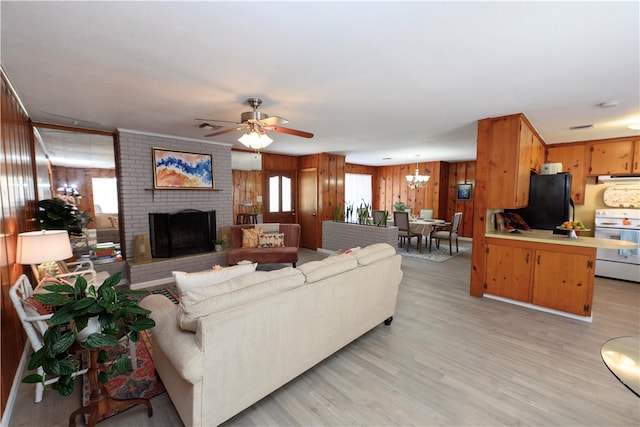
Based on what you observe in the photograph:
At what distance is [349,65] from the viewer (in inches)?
83.4

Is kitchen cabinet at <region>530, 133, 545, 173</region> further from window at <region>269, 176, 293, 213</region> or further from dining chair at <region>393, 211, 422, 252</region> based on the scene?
window at <region>269, 176, 293, 213</region>

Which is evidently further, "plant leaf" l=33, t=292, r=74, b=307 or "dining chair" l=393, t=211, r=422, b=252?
"dining chair" l=393, t=211, r=422, b=252

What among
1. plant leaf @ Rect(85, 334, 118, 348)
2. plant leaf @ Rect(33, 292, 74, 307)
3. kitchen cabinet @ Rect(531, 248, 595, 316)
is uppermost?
plant leaf @ Rect(33, 292, 74, 307)

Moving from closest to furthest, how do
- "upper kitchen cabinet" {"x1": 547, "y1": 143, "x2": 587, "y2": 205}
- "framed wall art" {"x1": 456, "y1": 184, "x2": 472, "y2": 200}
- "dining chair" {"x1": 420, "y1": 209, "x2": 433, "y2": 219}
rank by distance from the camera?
"upper kitchen cabinet" {"x1": 547, "y1": 143, "x2": 587, "y2": 205}, "dining chair" {"x1": 420, "y1": 209, "x2": 433, "y2": 219}, "framed wall art" {"x1": 456, "y1": 184, "x2": 472, "y2": 200}

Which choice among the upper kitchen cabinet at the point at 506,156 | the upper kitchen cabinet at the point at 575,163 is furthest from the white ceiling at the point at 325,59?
the upper kitchen cabinet at the point at 575,163

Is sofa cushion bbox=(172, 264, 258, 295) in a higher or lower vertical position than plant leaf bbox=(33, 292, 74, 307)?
lower

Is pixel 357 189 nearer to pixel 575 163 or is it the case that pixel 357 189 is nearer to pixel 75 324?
pixel 575 163

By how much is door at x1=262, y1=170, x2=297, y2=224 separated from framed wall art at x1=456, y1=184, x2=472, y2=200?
525 cm

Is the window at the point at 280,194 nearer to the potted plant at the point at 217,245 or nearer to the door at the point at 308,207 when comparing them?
the door at the point at 308,207

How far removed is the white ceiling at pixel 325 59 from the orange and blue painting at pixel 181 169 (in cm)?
113

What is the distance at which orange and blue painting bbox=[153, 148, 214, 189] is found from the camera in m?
4.62

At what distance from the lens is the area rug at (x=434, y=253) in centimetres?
600

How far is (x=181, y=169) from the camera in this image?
486 centimetres

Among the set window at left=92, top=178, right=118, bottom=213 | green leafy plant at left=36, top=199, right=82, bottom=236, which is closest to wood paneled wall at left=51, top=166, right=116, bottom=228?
window at left=92, top=178, right=118, bottom=213
